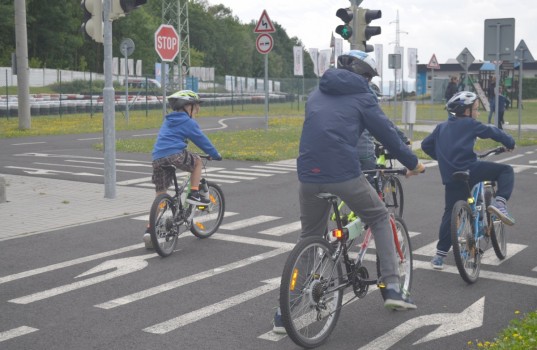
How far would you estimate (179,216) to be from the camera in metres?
8.35

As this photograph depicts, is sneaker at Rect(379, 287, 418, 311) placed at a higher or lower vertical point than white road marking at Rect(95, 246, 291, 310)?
higher

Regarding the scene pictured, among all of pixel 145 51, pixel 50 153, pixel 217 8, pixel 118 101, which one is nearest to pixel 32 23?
pixel 145 51

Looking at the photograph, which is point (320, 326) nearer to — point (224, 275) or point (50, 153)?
point (224, 275)

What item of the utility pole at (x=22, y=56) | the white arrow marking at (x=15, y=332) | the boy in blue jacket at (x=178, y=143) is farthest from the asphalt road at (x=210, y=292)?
the utility pole at (x=22, y=56)

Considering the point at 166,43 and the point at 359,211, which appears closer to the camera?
the point at 359,211

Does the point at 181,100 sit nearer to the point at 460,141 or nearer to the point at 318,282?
the point at 460,141

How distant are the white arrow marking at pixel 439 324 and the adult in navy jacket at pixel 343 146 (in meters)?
0.20

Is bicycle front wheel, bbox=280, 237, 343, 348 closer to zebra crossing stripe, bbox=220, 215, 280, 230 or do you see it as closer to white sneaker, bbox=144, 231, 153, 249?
white sneaker, bbox=144, 231, 153, 249

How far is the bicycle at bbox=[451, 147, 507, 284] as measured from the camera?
674 centimetres

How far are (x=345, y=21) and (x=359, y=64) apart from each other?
8.85 m

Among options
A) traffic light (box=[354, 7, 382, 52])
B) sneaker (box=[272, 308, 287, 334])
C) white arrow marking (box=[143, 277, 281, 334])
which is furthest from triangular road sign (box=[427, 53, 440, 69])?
sneaker (box=[272, 308, 287, 334])

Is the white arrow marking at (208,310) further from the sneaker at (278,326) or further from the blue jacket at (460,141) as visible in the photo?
the blue jacket at (460,141)

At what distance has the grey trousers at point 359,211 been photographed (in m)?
5.27

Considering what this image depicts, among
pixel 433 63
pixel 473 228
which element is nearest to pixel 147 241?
pixel 473 228
